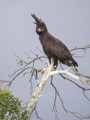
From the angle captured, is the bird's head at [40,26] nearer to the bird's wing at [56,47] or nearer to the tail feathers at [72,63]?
the bird's wing at [56,47]

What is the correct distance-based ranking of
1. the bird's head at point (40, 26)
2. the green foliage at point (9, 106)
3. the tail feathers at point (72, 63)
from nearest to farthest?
1. the green foliage at point (9, 106)
2. the tail feathers at point (72, 63)
3. the bird's head at point (40, 26)

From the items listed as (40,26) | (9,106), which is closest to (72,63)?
(40,26)

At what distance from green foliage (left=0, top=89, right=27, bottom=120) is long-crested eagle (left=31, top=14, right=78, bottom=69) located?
2.40 meters

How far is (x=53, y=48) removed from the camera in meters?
7.42

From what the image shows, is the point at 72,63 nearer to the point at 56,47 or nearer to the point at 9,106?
the point at 56,47

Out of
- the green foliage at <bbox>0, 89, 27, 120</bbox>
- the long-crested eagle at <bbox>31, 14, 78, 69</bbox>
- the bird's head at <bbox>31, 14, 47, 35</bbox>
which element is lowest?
the green foliage at <bbox>0, 89, 27, 120</bbox>

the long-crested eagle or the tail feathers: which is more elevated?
the long-crested eagle

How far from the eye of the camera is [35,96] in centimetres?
640

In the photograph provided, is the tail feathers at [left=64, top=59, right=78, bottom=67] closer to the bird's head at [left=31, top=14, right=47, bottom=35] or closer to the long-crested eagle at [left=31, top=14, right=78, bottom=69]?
the long-crested eagle at [left=31, top=14, right=78, bottom=69]

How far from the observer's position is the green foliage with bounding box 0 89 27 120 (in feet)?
16.7

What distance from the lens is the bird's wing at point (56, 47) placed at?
7.35m

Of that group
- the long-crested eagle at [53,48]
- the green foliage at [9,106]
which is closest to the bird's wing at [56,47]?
the long-crested eagle at [53,48]

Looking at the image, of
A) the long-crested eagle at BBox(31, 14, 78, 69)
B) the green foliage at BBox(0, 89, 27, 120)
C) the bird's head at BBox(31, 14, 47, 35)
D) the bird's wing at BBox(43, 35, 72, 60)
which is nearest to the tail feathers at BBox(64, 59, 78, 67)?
the long-crested eagle at BBox(31, 14, 78, 69)

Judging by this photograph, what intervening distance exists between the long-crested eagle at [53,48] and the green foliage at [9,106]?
7.88 feet
